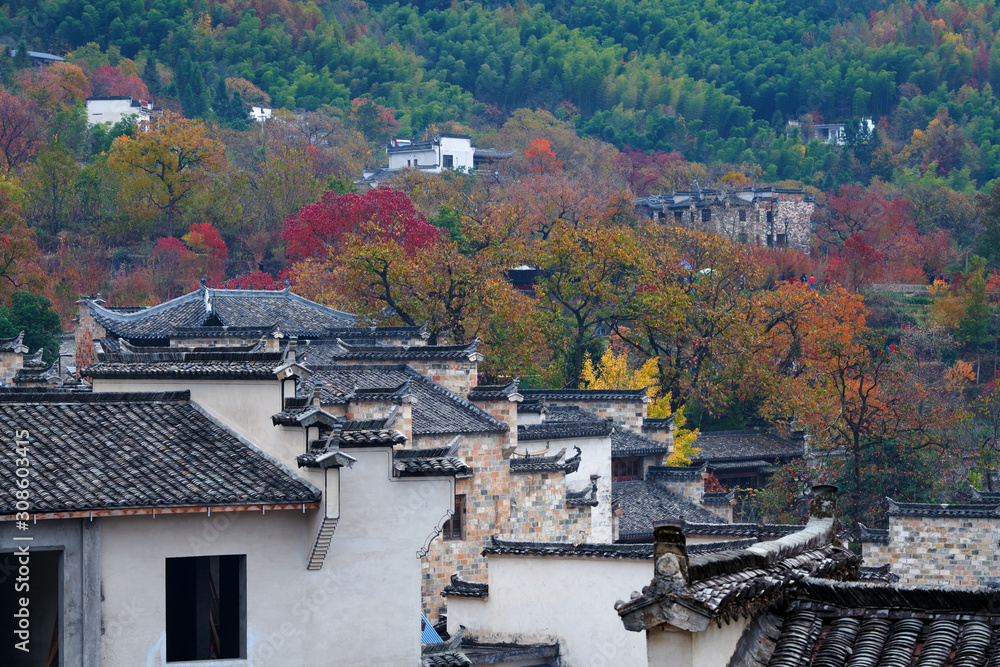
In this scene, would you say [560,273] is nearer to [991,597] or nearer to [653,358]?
[653,358]

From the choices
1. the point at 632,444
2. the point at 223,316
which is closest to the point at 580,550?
the point at 632,444

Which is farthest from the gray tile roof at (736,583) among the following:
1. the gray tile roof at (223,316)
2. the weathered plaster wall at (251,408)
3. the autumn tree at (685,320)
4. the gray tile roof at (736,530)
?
the autumn tree at (685,320)

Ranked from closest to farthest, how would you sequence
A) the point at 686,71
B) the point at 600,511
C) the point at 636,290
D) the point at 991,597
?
the point at 991,597 < the point at 600,511 < the point at 636,290 < the point at 686,71

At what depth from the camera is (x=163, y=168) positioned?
69.2 m

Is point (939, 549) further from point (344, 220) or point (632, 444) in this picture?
point (344, 220)

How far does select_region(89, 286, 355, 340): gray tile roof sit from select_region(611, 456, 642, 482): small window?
9.92 m

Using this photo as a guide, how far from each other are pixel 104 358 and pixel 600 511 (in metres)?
19.6

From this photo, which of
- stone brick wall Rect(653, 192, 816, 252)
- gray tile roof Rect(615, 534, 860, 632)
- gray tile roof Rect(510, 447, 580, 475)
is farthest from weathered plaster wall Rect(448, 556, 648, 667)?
stone brick wall Rect(653, 192, 816, 252)

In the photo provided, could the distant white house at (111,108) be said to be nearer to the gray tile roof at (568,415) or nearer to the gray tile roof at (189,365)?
the gray tile roof at (568,415)

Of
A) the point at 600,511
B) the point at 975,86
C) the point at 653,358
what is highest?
the point at 975,86

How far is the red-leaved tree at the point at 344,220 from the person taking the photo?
61.4 meters

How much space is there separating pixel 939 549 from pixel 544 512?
34.9 ft

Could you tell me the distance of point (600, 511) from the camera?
1340 inches

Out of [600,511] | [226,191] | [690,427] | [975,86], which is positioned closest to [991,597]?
[600,511]
